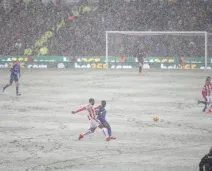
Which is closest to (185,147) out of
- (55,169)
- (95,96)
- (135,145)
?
(135,145)

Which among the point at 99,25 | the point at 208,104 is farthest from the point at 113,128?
the point at 99,25

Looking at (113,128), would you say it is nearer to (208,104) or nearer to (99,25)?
(208,104)

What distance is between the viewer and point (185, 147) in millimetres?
16375

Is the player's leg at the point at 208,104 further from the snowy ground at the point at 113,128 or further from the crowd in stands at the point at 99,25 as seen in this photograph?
the crowd in stands at the point at 99,25

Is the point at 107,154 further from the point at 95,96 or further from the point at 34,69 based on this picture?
the point at 34,69

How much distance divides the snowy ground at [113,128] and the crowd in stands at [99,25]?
1047cm

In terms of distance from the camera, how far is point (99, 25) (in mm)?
48688

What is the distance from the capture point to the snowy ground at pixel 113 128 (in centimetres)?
1480

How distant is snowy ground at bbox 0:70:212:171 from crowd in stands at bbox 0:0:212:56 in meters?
10.5

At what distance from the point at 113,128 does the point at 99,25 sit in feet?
98.4

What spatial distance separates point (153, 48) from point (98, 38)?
5.47 meters

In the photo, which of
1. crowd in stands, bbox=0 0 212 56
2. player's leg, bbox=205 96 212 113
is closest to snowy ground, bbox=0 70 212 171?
player's leg, bbox=205 96 212 113

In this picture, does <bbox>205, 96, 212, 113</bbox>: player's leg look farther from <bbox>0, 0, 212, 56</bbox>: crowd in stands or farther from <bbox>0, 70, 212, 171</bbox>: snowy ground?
<bbox>0, 0, 212, 56</bbox>: crowd in stands

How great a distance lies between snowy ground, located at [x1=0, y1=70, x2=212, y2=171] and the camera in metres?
14.8
